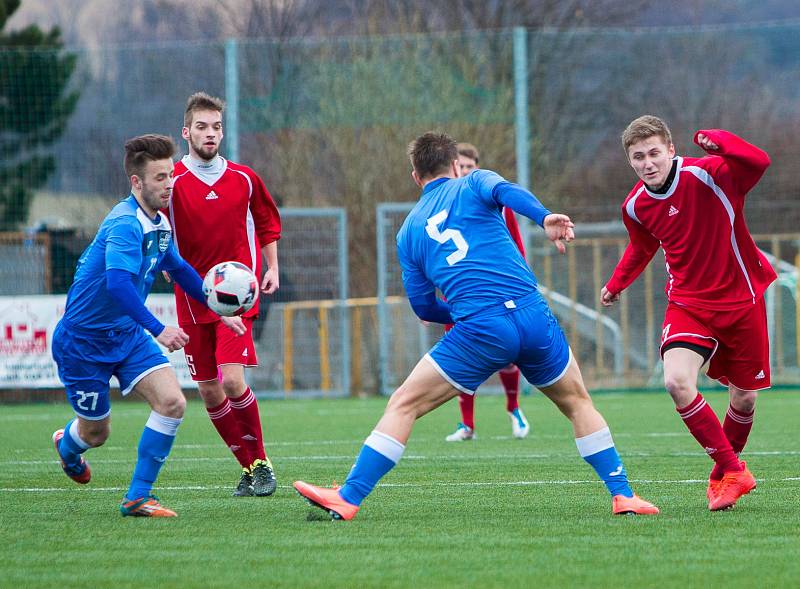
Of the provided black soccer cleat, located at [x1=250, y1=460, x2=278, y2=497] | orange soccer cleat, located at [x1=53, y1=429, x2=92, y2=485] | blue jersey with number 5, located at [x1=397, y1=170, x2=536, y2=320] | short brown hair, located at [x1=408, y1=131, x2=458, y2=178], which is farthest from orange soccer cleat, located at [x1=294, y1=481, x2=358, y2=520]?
orange soccer cleat, located at [x1=53, y1=429, x2=92, y2=485]

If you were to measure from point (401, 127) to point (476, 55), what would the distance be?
1.65 metres

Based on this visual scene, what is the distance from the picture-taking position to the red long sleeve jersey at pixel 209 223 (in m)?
7.06

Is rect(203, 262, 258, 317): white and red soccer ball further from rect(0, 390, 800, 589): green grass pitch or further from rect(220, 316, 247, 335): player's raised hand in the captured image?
rect(0, 390, 800, 589): green grass pitch

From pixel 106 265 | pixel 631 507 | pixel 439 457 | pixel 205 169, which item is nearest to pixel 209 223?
pixel 205 169

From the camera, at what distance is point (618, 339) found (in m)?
17.7

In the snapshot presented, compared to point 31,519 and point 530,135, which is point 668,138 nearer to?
point 31,519

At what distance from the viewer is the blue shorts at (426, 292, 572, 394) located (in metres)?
5.44

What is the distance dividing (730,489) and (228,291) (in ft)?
8.44

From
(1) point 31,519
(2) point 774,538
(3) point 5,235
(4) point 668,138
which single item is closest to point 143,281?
(1) point 31,519

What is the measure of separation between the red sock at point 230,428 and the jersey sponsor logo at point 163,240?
1271 millimetres

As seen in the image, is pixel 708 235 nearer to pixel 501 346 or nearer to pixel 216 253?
pixel 501 346

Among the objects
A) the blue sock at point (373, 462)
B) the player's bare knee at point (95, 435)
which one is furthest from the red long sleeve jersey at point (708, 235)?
the player's bare knee at point (95, 435)

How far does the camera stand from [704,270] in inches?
245

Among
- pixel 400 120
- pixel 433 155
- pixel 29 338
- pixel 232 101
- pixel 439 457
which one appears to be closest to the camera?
pixel 433 155
